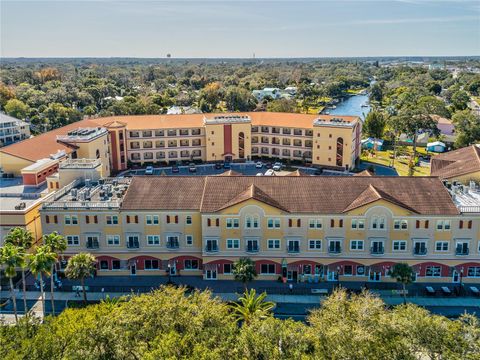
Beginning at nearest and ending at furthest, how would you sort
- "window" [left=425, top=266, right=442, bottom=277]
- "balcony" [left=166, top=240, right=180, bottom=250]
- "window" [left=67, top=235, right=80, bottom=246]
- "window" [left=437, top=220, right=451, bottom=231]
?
"window" [left=437, top=220, right=451, bottom=231], "window" [left=425, top=266, right=442, bottom=277], "balcony" [left=166, top=240, right=180, bottom=250], "window" [left=67, top=235, right=80, bottom=246]

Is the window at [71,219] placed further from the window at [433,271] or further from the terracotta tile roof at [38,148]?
the window at [433,271]

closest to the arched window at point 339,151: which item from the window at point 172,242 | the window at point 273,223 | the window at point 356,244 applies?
the window at point 356,244

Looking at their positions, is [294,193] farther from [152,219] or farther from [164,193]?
[152,219]

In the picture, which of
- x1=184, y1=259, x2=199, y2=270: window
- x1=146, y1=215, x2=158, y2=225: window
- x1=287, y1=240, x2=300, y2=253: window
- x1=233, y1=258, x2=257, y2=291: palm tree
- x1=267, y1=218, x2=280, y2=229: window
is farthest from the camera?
x1=184, y1=259, x2=199, y2=270: window

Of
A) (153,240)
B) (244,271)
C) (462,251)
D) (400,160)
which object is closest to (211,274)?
(244,271)

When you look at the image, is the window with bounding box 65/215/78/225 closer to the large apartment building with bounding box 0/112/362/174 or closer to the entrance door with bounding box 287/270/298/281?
the entrance door with bounding box 287/270/298/281

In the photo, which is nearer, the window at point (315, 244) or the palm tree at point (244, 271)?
the palm tree at point (244, 271)

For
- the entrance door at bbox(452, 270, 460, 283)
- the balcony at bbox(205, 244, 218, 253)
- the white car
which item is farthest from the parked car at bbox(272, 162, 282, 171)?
the entrance door at bbox(452, 270, 460, 283)
